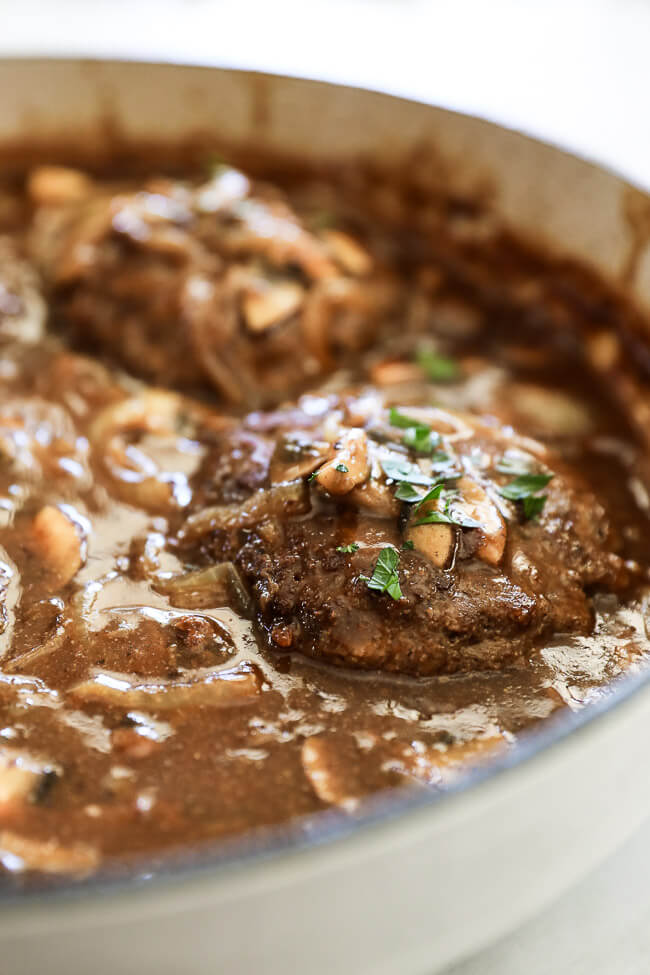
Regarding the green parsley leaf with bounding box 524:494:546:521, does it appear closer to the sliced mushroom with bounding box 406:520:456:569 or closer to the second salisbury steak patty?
the second salisbury steak patty

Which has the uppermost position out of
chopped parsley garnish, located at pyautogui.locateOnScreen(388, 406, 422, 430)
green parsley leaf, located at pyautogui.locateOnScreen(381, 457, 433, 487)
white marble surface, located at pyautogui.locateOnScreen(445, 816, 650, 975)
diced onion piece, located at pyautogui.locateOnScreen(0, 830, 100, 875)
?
chopped parsley garnish, located at pyautogui.locateOnScreen(388, 406, 422, 430)

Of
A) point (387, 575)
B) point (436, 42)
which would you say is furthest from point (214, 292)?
point (436, 42)

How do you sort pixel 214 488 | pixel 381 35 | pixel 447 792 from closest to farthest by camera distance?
1. pixel 447 792
2. pixel 214 488
3. pixel 381 35

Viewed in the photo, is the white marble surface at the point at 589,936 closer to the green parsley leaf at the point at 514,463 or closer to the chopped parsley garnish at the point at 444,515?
the chopped parsley garnish at the point at 444,515

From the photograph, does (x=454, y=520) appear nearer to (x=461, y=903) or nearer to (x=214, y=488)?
(x=214, y=488)

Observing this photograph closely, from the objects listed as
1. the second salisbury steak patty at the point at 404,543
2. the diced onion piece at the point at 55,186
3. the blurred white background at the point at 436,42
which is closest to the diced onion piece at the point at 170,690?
the second salisbury steak patty at the point at 404,543

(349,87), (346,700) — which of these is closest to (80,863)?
(346,700)

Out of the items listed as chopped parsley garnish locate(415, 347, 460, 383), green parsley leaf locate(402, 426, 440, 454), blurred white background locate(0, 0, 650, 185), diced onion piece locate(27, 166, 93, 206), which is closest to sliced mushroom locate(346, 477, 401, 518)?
green parsley leaf locate(402, 426, 440, 454)
